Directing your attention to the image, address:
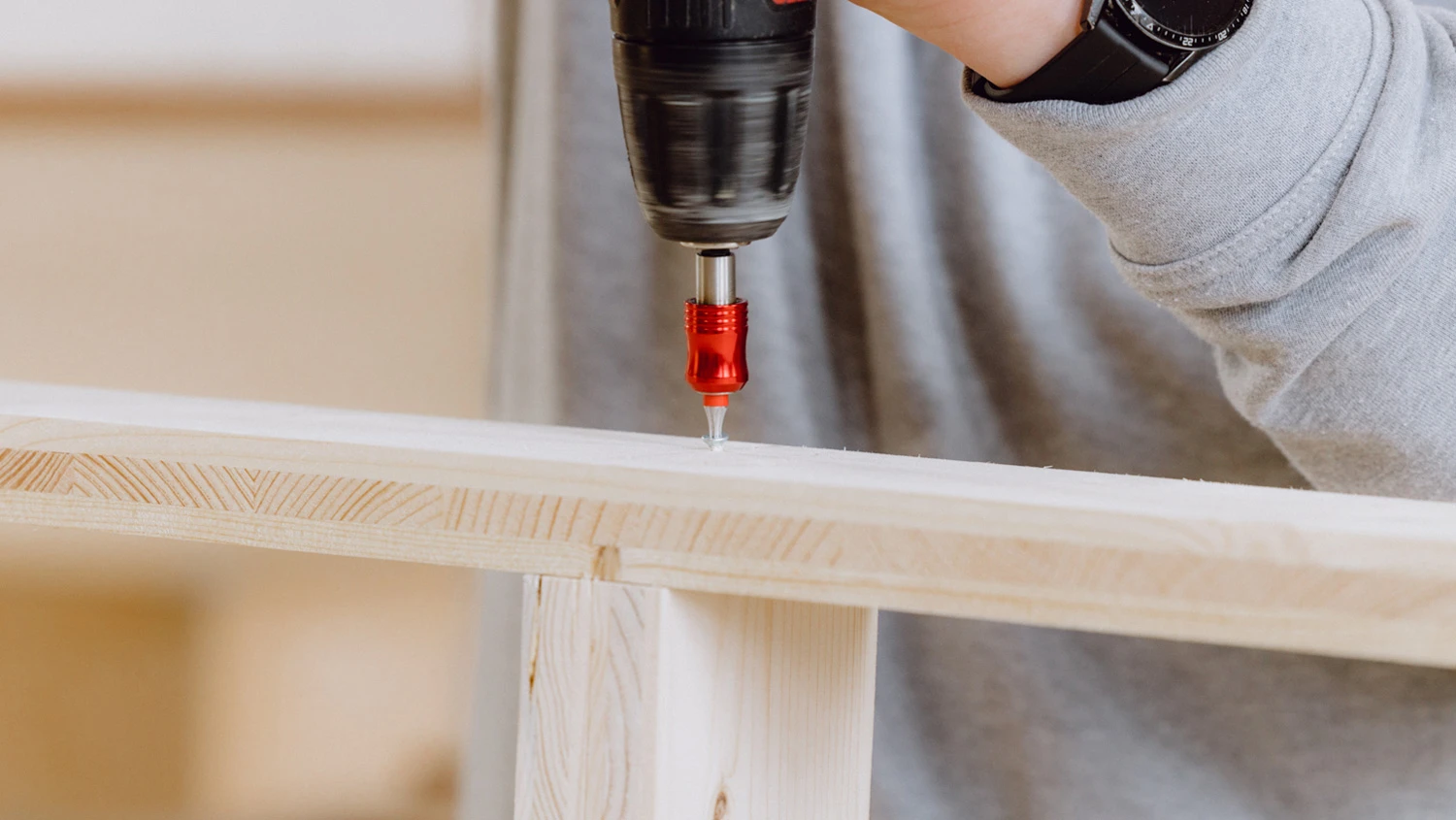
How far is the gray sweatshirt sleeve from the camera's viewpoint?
0.47m

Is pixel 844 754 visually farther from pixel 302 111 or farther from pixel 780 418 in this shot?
pixel 302 111

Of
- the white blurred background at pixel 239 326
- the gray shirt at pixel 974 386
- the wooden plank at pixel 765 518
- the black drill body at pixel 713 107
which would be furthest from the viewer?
the white blurred background at pixel 239 326

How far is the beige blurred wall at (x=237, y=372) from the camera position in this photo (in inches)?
49.1

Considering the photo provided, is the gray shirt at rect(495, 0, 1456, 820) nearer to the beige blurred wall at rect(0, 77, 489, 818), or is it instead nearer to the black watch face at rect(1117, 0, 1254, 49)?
the black watch face at rect(1117, 0, 1254, 49)

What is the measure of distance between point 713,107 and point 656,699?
0.22 m

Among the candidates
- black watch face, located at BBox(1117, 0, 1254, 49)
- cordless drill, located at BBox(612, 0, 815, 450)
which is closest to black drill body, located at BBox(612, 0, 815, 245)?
cordless drill, located at BBox(612, 0, 815, 450)

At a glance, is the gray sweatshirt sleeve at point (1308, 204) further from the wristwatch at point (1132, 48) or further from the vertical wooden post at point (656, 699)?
the vertical wooden post at point (656, 699)

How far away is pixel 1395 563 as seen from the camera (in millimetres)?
316

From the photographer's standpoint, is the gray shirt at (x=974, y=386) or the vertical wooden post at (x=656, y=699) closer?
the vertical wooden post at (x=656, y=699)

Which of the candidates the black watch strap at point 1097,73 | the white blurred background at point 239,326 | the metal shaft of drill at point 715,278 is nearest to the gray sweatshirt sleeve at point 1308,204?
the black watch strap at point 1097,73

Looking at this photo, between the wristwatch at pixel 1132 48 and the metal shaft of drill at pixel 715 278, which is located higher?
the wristwatch at pixel 1132 48

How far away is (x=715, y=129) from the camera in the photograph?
0.44 metres

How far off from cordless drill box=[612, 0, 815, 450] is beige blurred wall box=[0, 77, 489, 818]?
0.82 meters

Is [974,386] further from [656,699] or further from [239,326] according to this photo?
[239,326]
